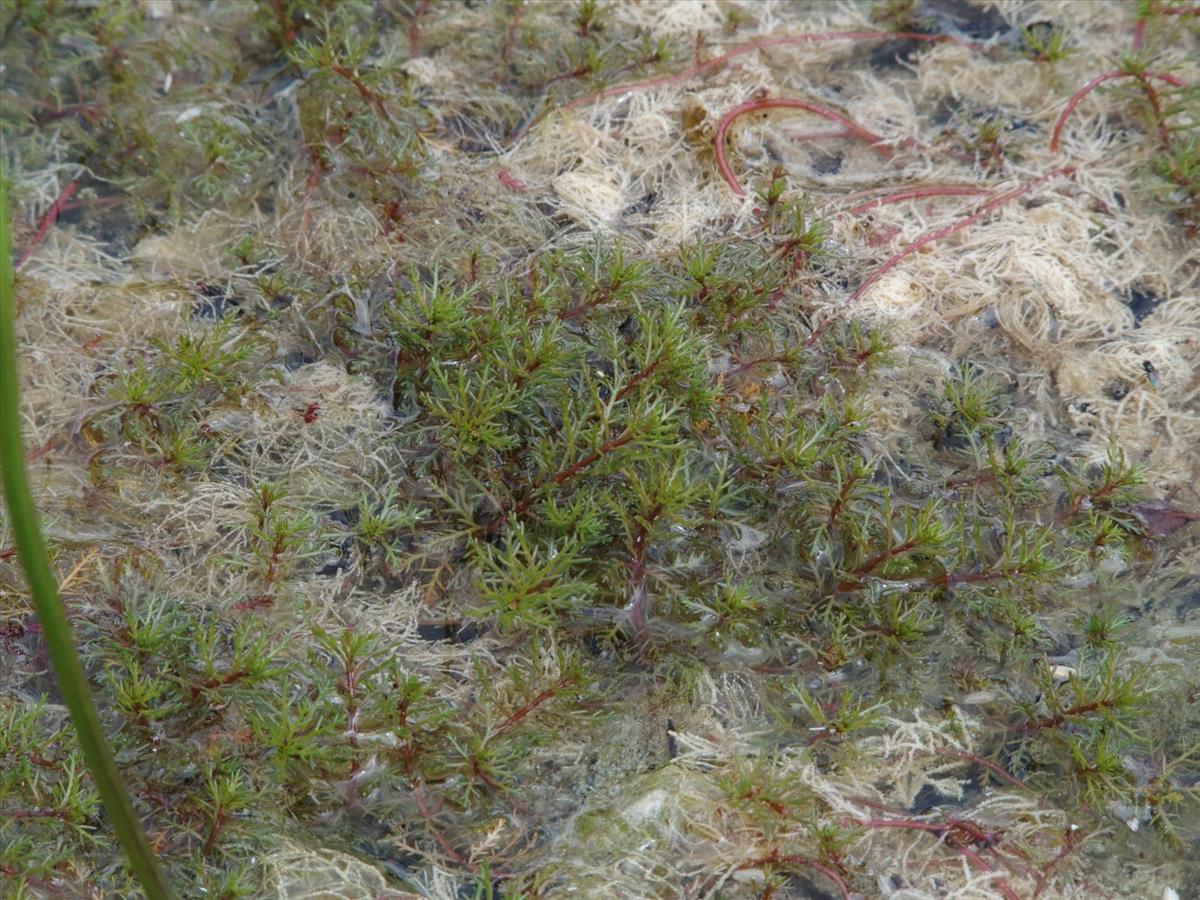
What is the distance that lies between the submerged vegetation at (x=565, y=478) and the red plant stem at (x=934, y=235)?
1cm

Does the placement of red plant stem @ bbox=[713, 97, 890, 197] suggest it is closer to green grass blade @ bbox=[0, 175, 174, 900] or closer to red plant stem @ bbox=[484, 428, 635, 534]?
red plant stem @ bbox=[484, 428, 635, 534]

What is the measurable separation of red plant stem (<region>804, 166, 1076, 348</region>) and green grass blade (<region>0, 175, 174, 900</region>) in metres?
2.19

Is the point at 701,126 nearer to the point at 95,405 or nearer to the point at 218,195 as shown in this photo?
the point at 218,195

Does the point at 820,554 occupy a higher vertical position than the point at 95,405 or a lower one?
lower

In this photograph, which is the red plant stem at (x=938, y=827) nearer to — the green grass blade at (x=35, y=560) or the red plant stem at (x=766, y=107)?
the green grass blade at (x=35, y=560)

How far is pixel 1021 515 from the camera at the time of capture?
118 inches

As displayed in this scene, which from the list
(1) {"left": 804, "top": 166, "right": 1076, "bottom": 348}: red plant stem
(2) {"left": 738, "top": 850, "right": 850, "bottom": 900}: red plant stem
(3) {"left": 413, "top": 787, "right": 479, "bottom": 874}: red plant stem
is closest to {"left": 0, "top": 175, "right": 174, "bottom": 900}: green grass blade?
(3) {"left": 413, "top": 787, "right": 479, "bottom": 874}: red plant stem

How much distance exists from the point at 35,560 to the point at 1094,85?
367 cm

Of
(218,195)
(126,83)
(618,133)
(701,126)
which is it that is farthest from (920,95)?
(126,83)

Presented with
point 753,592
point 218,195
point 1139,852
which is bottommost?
point 1139,852

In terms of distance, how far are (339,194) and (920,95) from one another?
2.09 meters

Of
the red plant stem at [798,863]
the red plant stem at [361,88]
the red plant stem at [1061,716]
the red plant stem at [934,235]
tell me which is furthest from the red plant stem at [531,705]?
the red plant stem at [361,88]

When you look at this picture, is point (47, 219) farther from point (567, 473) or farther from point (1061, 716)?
point (1061, 716)

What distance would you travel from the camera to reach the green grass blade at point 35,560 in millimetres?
1507
